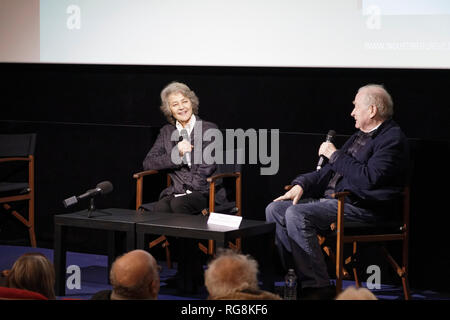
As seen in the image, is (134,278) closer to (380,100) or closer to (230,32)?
(380,100)

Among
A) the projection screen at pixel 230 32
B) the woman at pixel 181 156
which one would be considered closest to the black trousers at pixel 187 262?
the woman at pixel 181 156

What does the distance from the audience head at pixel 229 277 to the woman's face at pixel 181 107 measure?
9.50ft

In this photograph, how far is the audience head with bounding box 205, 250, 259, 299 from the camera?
Result: 2.34m

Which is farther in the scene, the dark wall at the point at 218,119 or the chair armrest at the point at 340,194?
the dark wall at the point at 218,119

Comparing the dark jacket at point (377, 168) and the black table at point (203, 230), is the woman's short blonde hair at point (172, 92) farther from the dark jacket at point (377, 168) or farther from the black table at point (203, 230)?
the dark jacket at point (377, 168)

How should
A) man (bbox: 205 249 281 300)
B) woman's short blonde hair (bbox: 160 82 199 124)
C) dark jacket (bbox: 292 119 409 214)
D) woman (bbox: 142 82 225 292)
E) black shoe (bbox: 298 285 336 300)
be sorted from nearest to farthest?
1. man (bbox: 205 249 281 300)
2. black shoe (bbox: 298 285 336 300)
3. dark jacket (bbox: 292 119 409 214)
4. woman (bbox: 142 82 225 292)
5. woman's short blonde hair (bbox: 160 82 199 124)

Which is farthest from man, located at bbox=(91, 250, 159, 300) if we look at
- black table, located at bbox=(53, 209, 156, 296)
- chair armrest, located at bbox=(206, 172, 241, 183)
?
chair armrest, located at bbox=(206, 172, 241, 183)

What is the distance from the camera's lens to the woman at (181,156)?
16.5ft

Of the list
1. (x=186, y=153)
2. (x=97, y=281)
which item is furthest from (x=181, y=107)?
(x=97, y=281)

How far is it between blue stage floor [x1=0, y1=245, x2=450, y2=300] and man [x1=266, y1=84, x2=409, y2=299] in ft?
1.69

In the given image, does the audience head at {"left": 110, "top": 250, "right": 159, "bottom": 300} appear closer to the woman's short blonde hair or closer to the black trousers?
the black trousers
